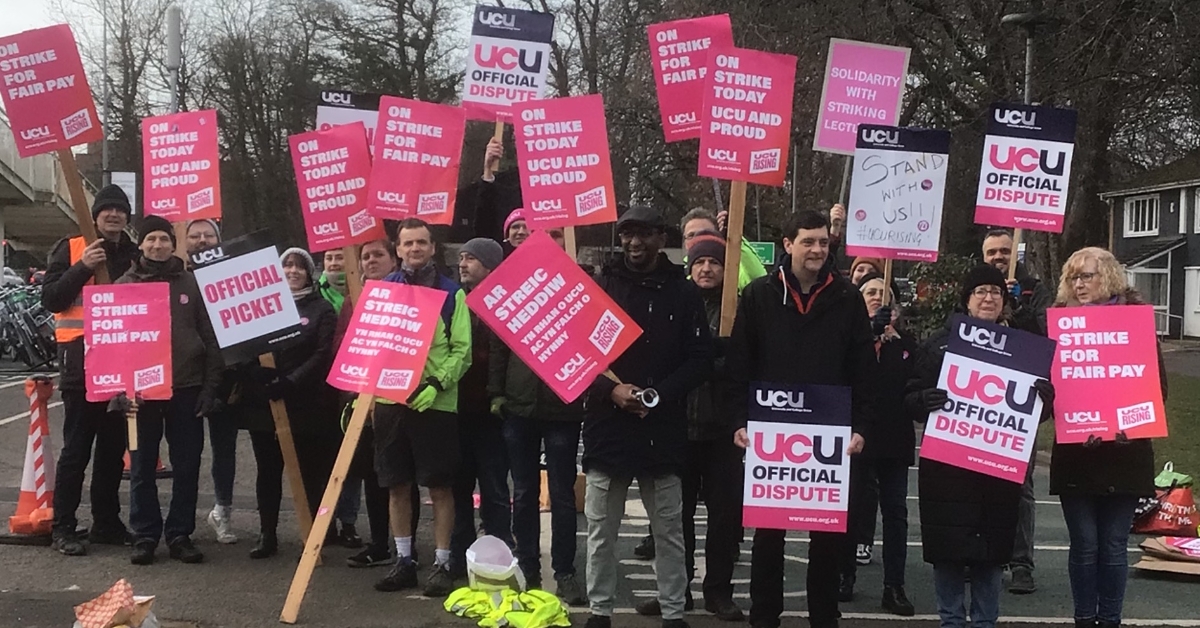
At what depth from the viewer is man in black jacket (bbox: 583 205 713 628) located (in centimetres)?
571

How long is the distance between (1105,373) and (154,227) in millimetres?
5265

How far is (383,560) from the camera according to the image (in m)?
7.30

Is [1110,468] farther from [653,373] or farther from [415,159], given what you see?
[415,159]

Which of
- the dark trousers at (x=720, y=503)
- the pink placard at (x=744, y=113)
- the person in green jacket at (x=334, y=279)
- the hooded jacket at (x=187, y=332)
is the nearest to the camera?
the dark trousers at (x=720, y=503)

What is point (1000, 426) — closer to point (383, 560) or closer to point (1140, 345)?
point (1140, 345)

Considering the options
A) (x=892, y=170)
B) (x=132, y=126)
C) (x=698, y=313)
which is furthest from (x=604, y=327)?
(x=132, y=126)

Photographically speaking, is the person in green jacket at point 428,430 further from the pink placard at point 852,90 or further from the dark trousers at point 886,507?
the pink placard at point 852,90

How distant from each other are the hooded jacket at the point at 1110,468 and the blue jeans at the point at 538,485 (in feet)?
7.92

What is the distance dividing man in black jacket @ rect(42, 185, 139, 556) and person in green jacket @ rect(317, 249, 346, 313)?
3.91ft

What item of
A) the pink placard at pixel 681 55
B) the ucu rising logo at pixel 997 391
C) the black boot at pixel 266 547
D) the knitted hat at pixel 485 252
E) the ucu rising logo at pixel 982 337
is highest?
the pink placard at pixel 681 55

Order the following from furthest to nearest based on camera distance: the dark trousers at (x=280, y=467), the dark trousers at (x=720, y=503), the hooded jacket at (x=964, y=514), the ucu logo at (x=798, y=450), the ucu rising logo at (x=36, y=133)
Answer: the dark trousers at (x=280, y=467), the ucu rising logo at (x=36, y=133), the dark trousers at (x=720, y=503), the ucu logo at (x=798, y=450), the hooded jacket at (x=964, y=514)

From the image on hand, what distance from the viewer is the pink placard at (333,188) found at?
702 centimetres

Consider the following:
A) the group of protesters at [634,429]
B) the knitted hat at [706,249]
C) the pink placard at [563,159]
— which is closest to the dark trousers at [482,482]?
the group of protesters at [634,429]

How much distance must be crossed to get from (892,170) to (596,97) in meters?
1.69
